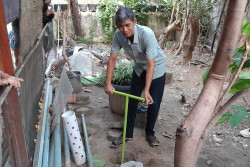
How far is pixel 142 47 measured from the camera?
283 centimetres

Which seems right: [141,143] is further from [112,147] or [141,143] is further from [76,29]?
[76,29]

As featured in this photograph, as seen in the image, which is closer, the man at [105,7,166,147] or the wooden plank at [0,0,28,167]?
the wooden plank at [0,0,28,167]

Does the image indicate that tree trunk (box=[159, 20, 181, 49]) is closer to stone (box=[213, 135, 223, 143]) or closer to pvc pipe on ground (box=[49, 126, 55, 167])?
stone (box=[213, 135, 223, 143])

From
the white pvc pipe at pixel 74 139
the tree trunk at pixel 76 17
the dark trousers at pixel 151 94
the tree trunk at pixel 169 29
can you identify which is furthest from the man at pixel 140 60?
the tree trunk at pixel 76 17

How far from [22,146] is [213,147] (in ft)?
8.34

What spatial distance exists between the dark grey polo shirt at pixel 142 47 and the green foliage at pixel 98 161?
1.22 metres

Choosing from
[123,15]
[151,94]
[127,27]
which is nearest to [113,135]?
[151,94]

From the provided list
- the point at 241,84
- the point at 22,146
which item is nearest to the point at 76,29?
the point at 22,146

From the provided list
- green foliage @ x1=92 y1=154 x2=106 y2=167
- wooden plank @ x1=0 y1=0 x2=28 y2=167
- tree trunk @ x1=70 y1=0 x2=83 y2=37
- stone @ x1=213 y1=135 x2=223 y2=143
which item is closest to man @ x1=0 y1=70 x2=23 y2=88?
wooden plank @ x1=0 y1=0 x2=28 y2=167

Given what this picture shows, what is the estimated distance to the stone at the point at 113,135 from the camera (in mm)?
3512

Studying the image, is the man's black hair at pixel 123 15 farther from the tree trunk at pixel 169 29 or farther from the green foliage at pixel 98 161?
the tree trunk at pixel 169 29

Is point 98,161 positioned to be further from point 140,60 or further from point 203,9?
point 203,9

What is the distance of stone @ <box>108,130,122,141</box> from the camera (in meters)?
3.51

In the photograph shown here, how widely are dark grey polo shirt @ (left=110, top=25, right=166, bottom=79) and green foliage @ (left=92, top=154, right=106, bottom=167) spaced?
4.00 feet
